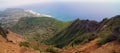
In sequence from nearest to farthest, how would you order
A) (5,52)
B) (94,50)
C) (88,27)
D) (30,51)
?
(5,52), (30,51), (94,50), (88,27)

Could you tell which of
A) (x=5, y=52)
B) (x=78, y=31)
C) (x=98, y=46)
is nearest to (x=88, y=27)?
(x=78, y=31)

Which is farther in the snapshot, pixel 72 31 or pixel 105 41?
pixel 72 31

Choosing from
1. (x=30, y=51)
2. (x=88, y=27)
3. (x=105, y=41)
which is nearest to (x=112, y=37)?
(x=105, y=41)

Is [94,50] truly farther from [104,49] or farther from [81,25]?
[81,25]

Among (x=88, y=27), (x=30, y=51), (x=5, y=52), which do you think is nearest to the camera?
(x=5, y=52)

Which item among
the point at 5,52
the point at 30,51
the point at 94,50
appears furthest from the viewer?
the point at 94,50

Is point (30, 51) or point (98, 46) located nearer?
point (30, 51)

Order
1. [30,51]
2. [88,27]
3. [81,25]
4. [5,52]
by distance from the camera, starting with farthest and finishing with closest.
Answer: [81,25] < [88,27] < [30,51] < [5,52]

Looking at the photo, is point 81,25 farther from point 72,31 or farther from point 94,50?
point 94,50
